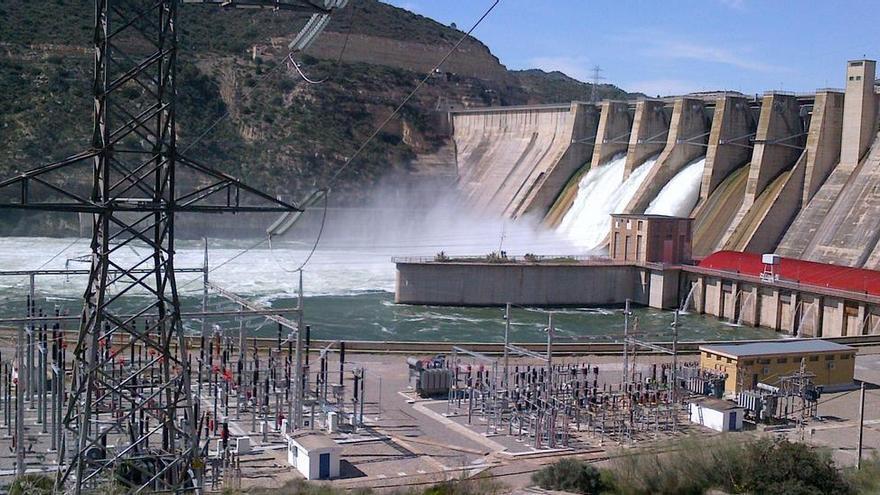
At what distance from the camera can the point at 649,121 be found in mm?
43000

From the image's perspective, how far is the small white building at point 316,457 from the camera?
12.7m

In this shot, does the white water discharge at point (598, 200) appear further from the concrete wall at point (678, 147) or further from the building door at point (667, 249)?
the building door at point (667, 249)

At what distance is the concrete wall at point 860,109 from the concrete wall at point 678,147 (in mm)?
7752

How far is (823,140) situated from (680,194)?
20.8 feet

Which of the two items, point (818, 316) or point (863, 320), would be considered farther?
point (818, 316)

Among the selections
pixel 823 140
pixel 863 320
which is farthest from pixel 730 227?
pixel 863 320

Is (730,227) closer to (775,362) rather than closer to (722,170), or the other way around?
(722,170)

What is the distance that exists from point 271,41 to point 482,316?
47.3 m

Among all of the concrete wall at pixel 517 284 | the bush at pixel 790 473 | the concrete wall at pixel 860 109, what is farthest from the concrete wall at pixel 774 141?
the bush at pixel 790 473

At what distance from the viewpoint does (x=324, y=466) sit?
42.0 feet

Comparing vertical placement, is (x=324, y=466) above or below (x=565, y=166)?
below

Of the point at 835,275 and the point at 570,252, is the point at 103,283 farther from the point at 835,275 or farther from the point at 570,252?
the point at 570,252

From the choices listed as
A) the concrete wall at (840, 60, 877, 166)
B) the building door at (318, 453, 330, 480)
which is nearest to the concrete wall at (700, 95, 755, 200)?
the concrete wall at (840, 60, 877, 166)

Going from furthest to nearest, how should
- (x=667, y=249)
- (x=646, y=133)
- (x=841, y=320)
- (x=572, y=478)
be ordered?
(x=646, y=133) → (x=667, y=249) → (x=841, y=320) → (x=572, y=478)
